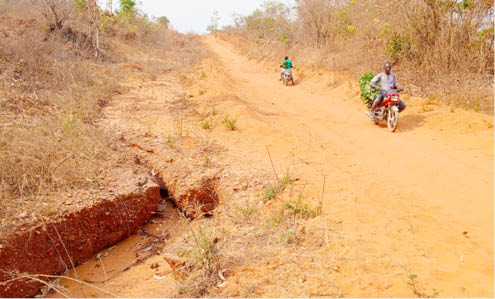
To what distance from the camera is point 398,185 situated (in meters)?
4.03

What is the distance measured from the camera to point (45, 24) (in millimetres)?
12383

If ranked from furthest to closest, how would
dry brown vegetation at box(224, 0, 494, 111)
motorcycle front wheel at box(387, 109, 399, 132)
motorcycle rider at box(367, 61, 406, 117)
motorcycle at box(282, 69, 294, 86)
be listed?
motorcycle at box(282, 69, 294, 86) → dry brown vegetation at box(224, 0, 494, 111) → motorcycle rider at box(367, 61, 406, 117) → motorcycle front wheel at box(387, 109, 399, 132)

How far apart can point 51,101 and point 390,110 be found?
6.40m

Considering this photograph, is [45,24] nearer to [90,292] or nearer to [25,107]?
[25,107]

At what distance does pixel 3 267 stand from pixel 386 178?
4157 millimetres

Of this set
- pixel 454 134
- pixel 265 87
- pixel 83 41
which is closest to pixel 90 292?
pixel 454 134

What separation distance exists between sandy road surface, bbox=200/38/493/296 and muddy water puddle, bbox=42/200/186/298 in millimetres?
1592

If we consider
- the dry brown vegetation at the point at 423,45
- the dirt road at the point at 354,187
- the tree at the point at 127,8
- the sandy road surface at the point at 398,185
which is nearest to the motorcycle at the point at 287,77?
the dry brown vegetation at the point at 423,45

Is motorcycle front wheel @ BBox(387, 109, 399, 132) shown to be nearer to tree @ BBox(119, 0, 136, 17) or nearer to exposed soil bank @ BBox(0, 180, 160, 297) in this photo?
exposed soil bank @ BBox(0, 180, 160, 297)

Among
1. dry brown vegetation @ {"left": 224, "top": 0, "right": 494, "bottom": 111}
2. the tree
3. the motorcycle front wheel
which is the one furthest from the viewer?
the tree

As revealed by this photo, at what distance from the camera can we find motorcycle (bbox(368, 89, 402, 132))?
6.39m

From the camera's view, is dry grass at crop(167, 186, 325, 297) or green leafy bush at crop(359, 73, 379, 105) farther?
green leafy bush at crop(359, 73, 379, 105)

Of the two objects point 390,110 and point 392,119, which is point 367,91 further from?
point 392,119

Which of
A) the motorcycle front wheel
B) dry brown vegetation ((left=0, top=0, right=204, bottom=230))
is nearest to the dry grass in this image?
dry brown vegetation ((left=0, top=0, right=204, bottom=230))
